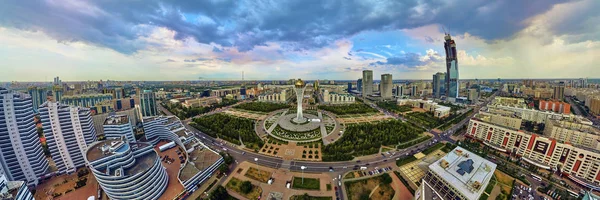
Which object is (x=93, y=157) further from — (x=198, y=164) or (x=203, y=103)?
(x=203, y=103)

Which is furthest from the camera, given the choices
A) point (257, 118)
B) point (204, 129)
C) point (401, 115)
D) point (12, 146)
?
point (401, 115)

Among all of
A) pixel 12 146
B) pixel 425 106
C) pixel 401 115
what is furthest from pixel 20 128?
pixel 425 106

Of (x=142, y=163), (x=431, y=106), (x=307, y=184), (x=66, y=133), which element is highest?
(x=66, y=133)

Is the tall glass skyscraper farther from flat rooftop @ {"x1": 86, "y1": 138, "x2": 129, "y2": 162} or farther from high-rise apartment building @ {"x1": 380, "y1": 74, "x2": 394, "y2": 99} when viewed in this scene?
flat rooftop @ {"x1": 86, "y1": 138, "x2": 129, "y2": 162}

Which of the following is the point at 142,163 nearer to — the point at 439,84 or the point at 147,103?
the point at 147,103

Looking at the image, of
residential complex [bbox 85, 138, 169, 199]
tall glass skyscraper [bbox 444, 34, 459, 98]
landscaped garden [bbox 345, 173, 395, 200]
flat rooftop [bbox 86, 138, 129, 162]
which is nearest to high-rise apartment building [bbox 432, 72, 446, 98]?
tall glass skyscraper [bbox 444, 34, 459, 98]

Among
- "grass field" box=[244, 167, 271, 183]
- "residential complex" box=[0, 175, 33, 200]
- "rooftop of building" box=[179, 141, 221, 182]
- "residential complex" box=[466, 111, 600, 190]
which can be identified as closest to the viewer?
"residential complex" box=[0, 175, 33, 200]

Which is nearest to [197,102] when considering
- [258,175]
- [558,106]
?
[258,175]
